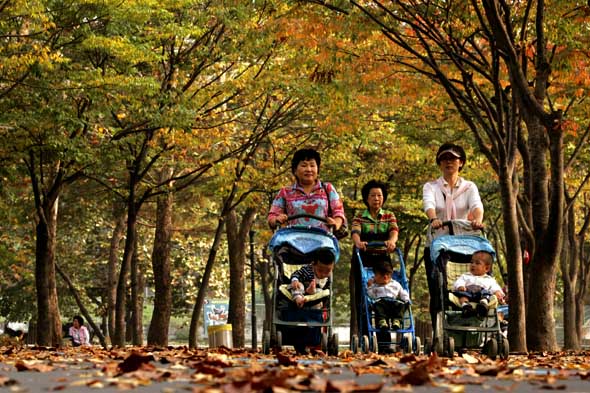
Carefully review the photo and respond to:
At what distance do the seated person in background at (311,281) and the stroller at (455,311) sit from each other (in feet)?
3.40

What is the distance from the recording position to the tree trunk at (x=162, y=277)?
25578mm

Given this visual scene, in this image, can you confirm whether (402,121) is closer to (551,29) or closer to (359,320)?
(551,29)

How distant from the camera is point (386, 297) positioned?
39.6 ft

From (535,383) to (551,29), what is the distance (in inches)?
376

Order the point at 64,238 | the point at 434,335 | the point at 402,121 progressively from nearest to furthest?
1. the point at 434,335
2. the point at 402,121
3. the point at 64,238

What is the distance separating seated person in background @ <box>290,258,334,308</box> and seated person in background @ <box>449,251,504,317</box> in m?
1.25

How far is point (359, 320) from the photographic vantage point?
12.2 m

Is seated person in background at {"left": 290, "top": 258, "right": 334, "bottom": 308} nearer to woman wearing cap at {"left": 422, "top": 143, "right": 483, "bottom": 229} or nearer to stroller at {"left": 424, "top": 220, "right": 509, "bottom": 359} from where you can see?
stroller at {"left": 424, "top": 220, "right": 509, "bottom": 359}

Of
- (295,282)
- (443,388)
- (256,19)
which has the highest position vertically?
(256,19)

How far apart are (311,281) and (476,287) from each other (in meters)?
1.64

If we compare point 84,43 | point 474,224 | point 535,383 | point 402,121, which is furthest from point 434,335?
point 402,121

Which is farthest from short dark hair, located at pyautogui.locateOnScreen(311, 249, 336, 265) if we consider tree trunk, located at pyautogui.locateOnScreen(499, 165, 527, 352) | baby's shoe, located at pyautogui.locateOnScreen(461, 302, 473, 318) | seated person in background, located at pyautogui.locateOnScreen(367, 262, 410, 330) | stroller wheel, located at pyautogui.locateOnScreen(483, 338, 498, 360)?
tree trunk, located at pyautogui.locateOnScreen(499, 165, 527, 352)

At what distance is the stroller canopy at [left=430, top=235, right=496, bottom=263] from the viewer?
10648mm

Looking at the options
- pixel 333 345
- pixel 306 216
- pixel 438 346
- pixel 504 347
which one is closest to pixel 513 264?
pixel 504 347
